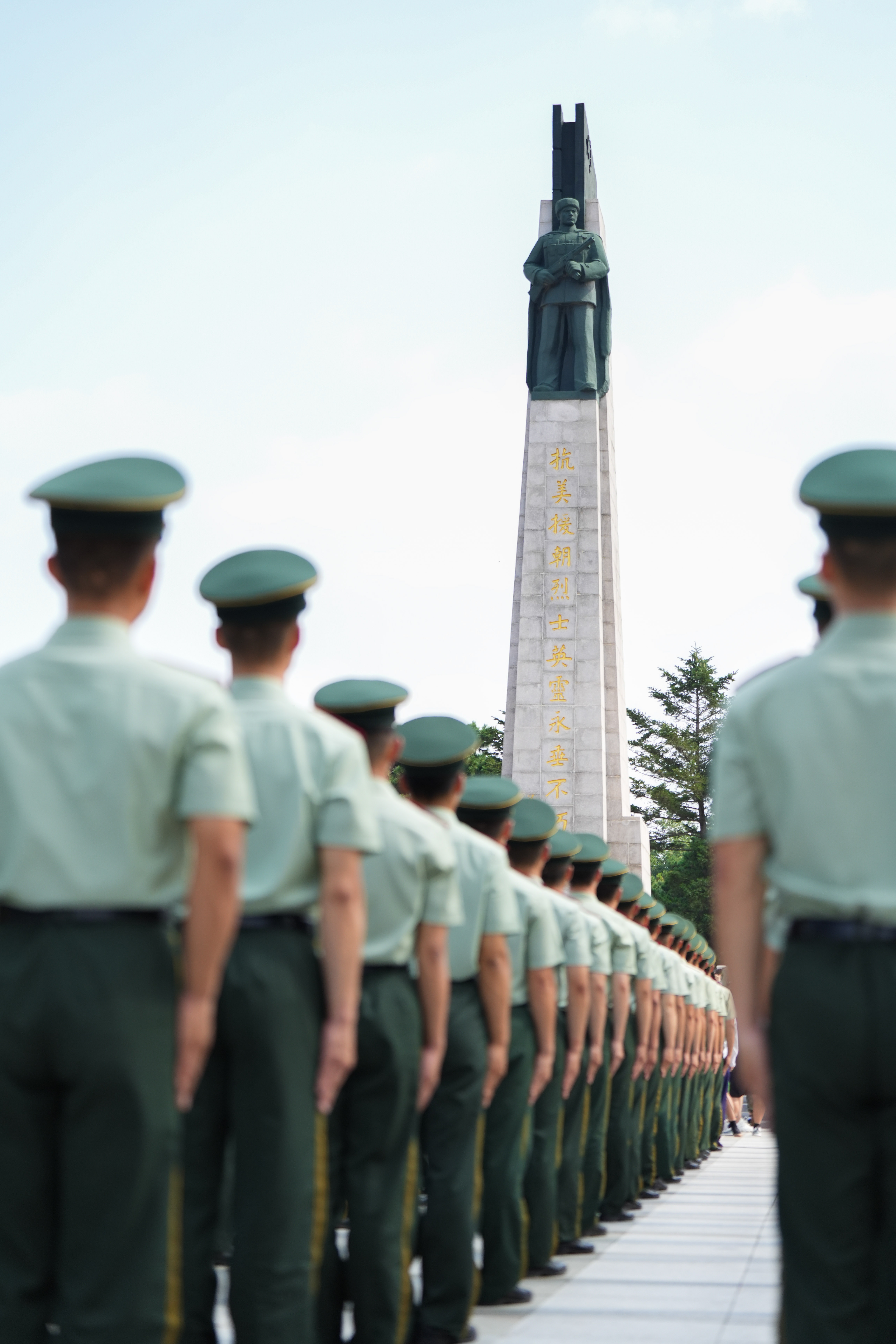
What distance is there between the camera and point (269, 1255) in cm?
370

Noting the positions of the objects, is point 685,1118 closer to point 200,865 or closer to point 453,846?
point 453,846

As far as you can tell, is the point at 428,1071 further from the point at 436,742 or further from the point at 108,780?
the point at 108,780

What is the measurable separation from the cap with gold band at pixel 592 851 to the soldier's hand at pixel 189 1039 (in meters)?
5.88

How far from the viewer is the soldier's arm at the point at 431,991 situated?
186 inches

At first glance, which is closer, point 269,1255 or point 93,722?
point 93,722

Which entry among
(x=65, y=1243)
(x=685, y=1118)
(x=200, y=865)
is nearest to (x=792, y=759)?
(x=200, y=865)

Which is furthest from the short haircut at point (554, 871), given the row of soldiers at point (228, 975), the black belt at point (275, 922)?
the black belt at point (275, 922)

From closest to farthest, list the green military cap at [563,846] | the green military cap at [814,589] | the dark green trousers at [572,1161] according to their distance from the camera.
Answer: the green military cap at [814,589] → the dark green trousers at [572,1161] → the green military cap at [563,846]

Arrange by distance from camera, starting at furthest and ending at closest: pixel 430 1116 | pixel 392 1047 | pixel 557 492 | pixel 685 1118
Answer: pixel 557 492, pixel 685 1118, pixel 430 1116, pixel 392 1047

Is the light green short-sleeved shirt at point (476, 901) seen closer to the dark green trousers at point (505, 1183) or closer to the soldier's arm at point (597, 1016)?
the dark green trousers at point (505, 1183)

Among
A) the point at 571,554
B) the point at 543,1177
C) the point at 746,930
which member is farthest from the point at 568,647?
the point at 746,930

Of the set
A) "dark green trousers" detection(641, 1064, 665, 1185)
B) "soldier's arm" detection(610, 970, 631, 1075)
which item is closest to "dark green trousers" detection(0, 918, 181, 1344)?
"soldier's arm" detection(610, 970, 631, 1075)

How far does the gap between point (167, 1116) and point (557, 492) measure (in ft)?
64.4

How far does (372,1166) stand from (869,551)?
7.11ft
